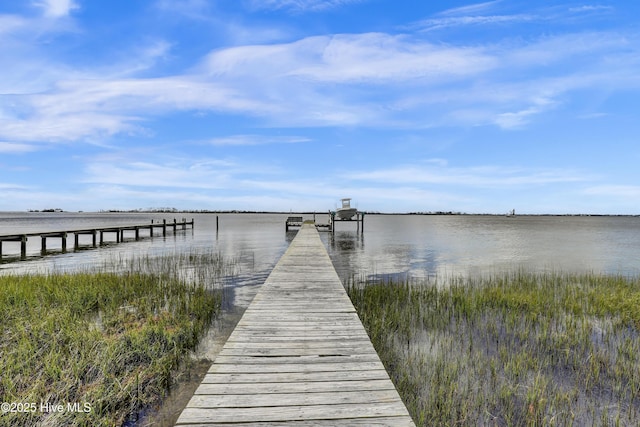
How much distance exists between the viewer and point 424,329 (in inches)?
281

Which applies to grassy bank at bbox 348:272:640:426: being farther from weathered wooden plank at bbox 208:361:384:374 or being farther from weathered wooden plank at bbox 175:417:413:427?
weathered wooden plank at bbox 175:417:413:427

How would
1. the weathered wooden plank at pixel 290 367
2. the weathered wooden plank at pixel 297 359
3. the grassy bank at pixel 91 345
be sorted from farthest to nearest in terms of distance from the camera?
the grassy bank at pixel 91 345
the weathered wooden plank at pixel 297 359
the weathered wooden plank at pixel 290 367

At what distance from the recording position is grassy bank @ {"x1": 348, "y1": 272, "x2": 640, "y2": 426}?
4.17 m

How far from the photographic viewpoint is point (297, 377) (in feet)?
10.7

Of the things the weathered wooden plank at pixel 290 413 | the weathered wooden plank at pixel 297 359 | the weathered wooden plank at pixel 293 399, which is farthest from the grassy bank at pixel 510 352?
the weathered wooden plank at pixel 290 413

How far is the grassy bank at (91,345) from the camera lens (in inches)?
153

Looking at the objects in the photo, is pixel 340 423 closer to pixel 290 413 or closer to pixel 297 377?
pixel 290 413

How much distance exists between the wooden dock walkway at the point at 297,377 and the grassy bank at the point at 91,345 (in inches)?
62.2

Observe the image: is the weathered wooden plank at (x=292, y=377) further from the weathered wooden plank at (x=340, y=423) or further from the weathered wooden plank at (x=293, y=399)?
the weathered wooden plank at (x=340, y=423)

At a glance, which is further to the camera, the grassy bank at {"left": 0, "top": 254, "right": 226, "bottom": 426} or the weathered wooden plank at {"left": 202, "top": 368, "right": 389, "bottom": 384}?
the grassy bank at {"left": 0, "top": 254, "right": 226, "bottom": 426}

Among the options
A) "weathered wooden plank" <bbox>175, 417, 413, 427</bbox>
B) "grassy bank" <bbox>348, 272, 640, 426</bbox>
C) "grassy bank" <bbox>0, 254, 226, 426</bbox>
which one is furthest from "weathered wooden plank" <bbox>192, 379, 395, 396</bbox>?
"grassy bank" <bbox>0, 254, 226, 426</bbox>

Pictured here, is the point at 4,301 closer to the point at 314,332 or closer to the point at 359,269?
the point at 314,332

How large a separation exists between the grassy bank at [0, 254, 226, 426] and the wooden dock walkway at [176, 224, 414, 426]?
5.19ft

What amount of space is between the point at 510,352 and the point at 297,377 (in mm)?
4665
